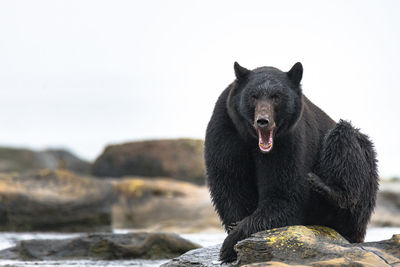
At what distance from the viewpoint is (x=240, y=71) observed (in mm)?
6227

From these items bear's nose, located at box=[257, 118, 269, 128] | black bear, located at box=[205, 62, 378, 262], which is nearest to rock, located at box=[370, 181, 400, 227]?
black bear, located at box=[205, 62, 378, 262]

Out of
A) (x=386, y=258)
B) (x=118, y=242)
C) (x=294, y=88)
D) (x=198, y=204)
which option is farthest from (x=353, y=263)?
(x=198, y=204)

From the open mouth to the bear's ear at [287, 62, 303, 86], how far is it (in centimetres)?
64

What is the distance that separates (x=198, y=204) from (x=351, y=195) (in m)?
10.4

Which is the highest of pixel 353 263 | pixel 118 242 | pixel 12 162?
pixel 12 162

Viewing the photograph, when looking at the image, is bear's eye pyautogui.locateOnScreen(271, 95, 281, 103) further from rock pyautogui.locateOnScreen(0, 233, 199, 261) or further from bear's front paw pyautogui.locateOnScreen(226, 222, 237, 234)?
rock pyautogui.locateOnScreen(0, 233, 199, 261)

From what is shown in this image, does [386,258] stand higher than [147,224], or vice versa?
[147,224]

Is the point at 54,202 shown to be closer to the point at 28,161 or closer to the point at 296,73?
the point at 296,73

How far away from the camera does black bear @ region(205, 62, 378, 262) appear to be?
6074 mm

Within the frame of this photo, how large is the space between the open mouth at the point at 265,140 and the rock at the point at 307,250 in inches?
31.0

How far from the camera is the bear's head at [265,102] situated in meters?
5.90

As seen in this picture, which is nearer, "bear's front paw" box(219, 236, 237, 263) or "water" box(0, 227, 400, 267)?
"bear's front paw" box(219, 236, 237, 263)

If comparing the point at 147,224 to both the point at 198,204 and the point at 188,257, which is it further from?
the point at 188,257

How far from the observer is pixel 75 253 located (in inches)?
398
